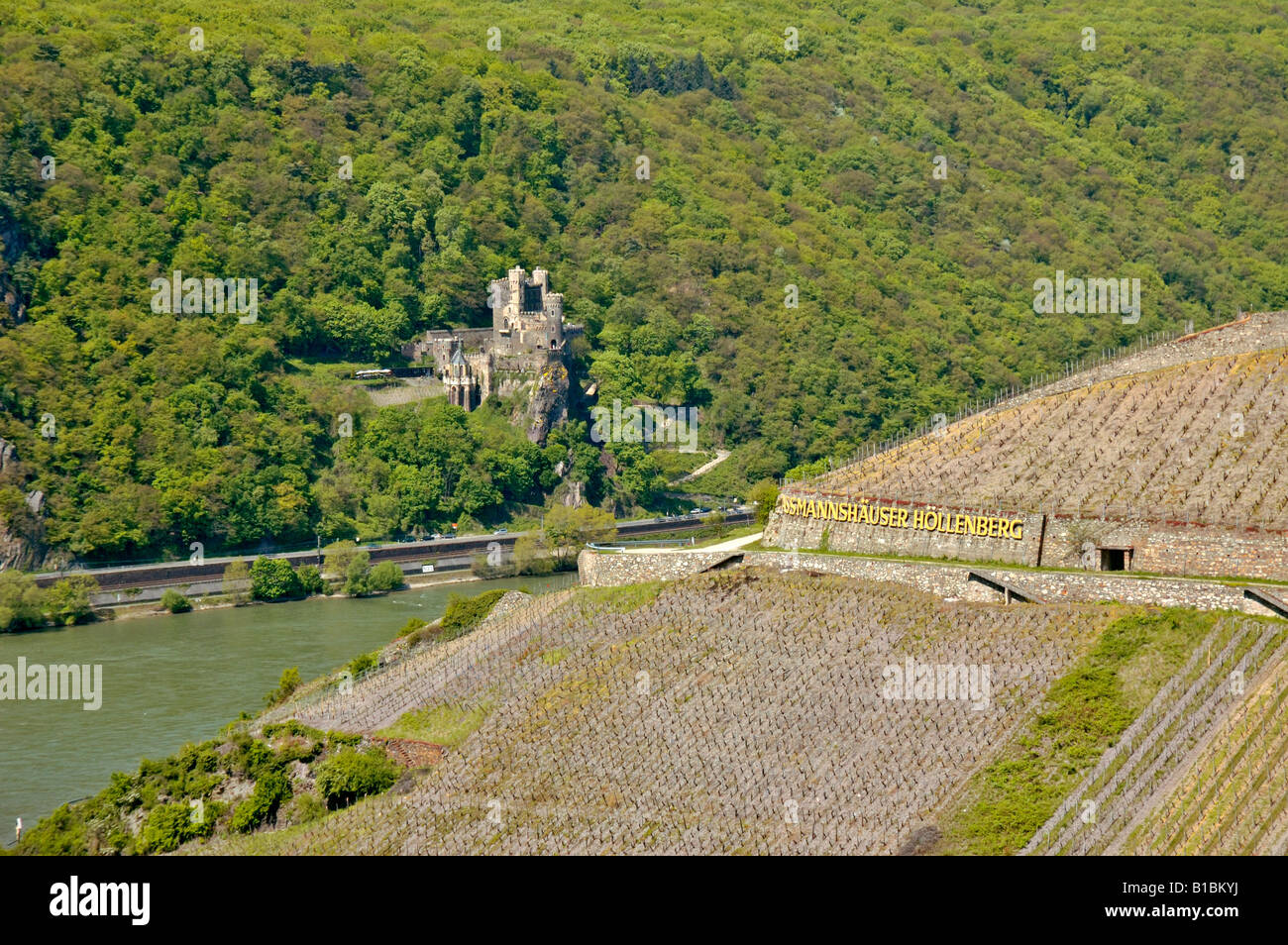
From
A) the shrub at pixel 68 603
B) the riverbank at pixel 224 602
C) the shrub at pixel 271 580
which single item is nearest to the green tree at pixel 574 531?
the riverbank at pixel 224 602

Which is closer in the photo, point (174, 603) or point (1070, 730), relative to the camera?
point (1070, 730)

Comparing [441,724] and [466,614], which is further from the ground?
[466,614]

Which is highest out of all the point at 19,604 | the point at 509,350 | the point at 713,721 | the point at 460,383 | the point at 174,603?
the point at 509,350

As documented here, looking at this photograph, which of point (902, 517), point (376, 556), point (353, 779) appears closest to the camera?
point (353, 779)

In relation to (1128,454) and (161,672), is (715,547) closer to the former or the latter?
(1128,454)

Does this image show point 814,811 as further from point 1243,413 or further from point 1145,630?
point 1243,413

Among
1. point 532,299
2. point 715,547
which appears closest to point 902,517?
point 715,547
